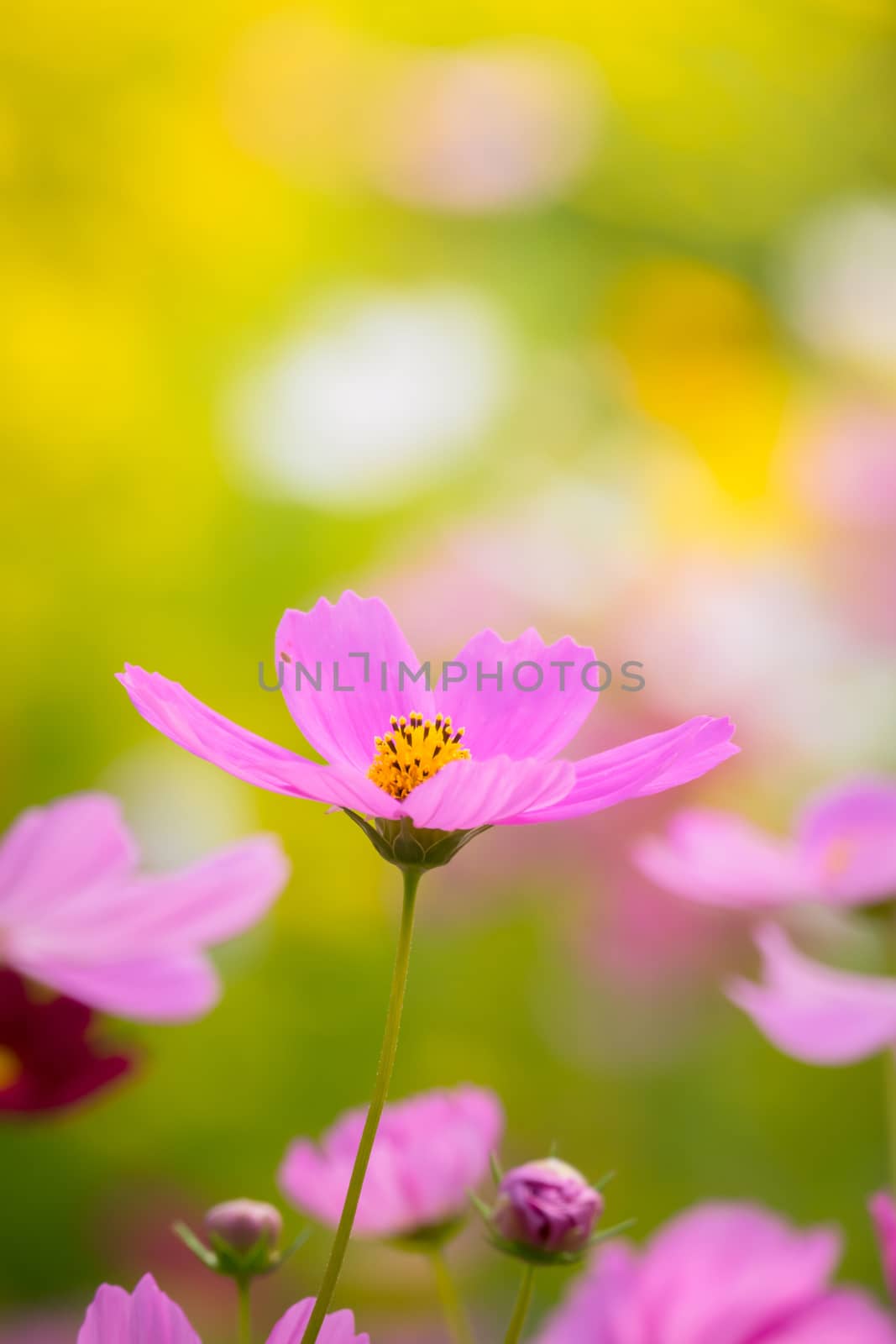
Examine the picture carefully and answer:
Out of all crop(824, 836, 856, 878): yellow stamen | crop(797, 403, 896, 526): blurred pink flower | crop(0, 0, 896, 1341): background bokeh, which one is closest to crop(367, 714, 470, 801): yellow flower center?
crop(824, 836, 856, 878): yellow stamen

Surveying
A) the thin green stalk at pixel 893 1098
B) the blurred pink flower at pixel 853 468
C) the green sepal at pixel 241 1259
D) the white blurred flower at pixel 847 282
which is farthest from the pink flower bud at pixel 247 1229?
the white blurred flower at pixel 847 282

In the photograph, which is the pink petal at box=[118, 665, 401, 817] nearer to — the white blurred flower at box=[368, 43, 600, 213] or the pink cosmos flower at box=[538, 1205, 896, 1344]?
the pink cosmos flower at box=[538, 1205, 896, 1344]

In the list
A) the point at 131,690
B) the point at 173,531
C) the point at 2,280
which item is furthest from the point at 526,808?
the point at 2,280

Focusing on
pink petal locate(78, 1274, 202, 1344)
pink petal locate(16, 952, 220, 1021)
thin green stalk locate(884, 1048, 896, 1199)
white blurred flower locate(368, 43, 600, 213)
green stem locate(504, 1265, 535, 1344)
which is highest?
white blurred flower locate(368, 43, 600, 213)

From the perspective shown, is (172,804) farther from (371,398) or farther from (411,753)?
(411,753)

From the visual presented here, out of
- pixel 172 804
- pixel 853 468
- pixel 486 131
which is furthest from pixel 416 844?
pixel 486 131

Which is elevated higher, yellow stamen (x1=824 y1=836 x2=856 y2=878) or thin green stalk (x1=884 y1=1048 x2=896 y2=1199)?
yellow stamen (x1=824 y1=836 x2=856 y2=878)

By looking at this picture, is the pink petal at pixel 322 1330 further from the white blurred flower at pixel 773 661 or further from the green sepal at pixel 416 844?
the white blurred flower at pixel 773 661

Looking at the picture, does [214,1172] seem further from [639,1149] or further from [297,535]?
[297,535]
